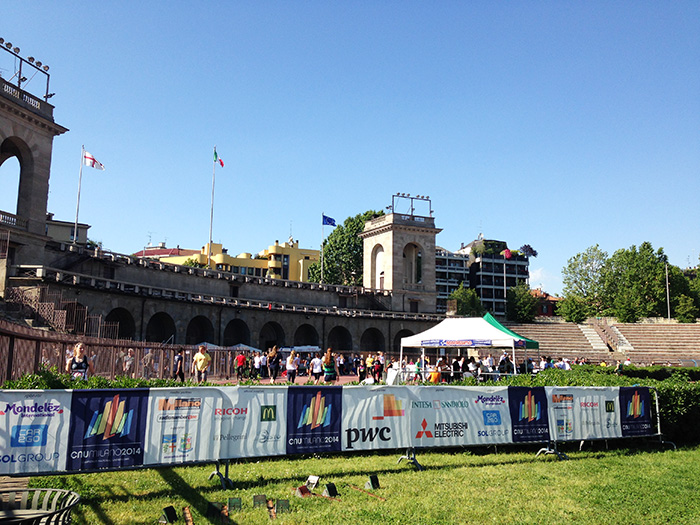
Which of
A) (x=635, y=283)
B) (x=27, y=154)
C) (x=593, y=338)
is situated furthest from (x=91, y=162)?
(x=635, y=283)

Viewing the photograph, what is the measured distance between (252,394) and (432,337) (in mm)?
16013

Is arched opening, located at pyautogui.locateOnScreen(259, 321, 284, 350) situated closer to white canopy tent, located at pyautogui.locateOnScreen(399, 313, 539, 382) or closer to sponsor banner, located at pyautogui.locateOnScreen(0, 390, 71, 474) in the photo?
white canopy tent, located at pyautogui.locateOnScreen(399, 313, 539, 382)

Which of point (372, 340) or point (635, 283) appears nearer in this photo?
point (372, 340)

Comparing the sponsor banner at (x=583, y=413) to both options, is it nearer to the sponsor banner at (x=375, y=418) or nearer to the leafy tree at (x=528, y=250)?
the sponsor banner at (x=375, y=418)

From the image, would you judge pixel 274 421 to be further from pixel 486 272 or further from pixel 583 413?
pixel 486 272

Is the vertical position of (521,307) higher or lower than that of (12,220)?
lower

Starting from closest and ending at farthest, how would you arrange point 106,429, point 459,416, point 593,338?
point 106,429, point 459,416, point 593,338

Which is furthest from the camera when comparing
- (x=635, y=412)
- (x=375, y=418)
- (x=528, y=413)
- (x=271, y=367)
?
(x=271, y=367)

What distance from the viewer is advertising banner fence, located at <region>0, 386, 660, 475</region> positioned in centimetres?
771

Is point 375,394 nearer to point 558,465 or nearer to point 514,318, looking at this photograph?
point 558,465

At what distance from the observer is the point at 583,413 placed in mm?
11984

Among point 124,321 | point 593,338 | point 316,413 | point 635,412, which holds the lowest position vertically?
point 635,412

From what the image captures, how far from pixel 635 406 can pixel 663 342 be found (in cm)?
4704

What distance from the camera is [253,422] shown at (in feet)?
29.8
